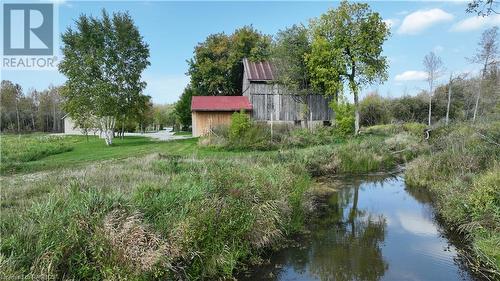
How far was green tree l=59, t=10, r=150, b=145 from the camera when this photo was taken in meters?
25.7

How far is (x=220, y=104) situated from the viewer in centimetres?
2895

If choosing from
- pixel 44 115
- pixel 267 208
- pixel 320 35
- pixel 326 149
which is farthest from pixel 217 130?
pixel 44 115

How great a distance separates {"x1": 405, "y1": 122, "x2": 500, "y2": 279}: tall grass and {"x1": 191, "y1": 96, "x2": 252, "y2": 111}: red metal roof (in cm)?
1609

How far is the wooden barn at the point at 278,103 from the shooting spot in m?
29.4

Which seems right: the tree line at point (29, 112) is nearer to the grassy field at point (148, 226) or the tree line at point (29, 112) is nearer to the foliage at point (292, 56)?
the foliage at point (292, 56)

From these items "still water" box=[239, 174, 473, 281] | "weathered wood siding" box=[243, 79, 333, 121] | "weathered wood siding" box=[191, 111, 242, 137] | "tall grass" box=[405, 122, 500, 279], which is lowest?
"still water" box=[239, 174, 473, 281]

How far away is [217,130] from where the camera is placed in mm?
22750

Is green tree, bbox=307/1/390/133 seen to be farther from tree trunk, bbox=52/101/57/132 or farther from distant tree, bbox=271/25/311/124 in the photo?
tree trunk, bbox=52/101/57/132

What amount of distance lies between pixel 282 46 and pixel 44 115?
52.4 metres

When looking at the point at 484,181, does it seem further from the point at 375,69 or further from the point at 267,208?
the point at 375,69

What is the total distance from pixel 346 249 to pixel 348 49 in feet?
72.2

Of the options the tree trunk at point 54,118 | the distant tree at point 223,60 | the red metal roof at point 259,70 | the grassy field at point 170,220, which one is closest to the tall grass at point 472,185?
the grassy field at point 170,220

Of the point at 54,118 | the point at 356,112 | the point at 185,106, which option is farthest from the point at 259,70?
the point at 54,118


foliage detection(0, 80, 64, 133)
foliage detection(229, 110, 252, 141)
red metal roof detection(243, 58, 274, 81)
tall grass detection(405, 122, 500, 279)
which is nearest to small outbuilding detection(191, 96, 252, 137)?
red metal roof detection(243, 58, 274, 81)
